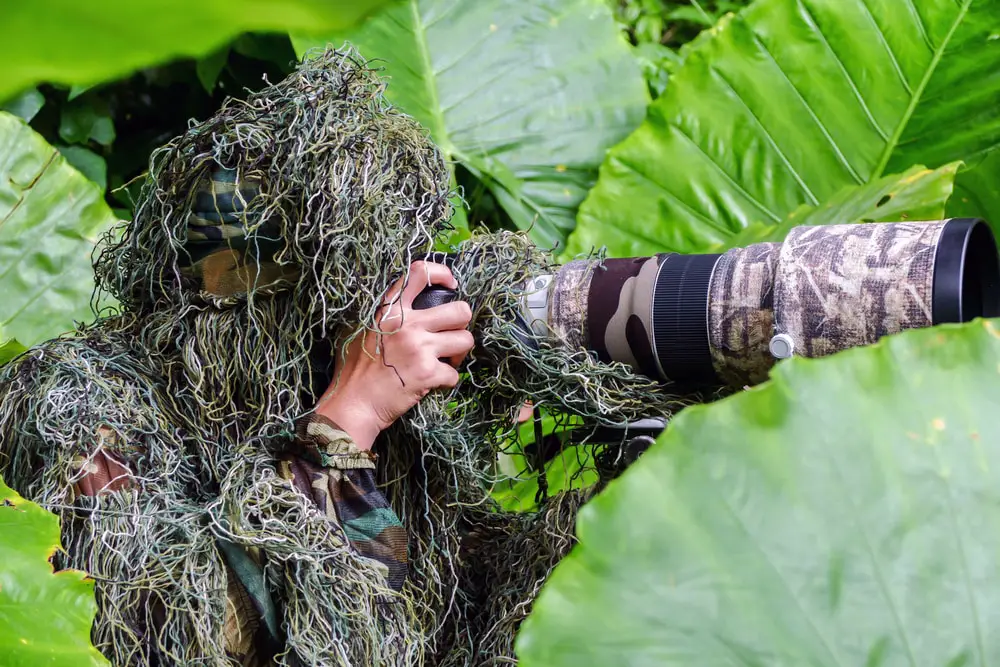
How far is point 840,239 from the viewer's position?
69 cm

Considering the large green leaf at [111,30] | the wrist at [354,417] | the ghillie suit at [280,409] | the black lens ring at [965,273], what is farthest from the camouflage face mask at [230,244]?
the large green leaf at [111,30]

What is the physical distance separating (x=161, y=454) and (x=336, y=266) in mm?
222

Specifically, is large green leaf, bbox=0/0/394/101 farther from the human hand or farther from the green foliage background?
the human hand

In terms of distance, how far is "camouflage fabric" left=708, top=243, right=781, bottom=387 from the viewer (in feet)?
2.33

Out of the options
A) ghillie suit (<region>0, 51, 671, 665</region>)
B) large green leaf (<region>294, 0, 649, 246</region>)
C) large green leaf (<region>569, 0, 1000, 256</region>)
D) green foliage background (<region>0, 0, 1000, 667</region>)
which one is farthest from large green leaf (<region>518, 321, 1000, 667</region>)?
large green leaf (<region>294, 0, 649, 246</region>)

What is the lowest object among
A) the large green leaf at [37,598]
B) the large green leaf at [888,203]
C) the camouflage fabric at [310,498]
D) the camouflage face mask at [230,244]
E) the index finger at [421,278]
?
the large green leaf at [888,203]

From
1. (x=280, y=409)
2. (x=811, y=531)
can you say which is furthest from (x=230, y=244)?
(x=811, y=531)

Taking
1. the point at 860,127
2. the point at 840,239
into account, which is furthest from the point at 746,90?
the point at 840,239

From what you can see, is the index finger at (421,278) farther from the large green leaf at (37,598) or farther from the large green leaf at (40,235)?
the large green leaf at (40,235)

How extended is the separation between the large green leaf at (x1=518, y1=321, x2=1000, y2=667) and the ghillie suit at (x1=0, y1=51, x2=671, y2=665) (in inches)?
11.3

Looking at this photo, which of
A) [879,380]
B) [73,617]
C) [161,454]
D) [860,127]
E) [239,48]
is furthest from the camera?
[239,48]

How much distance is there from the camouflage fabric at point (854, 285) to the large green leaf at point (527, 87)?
922 millimetres

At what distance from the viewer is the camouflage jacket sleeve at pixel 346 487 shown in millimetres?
770

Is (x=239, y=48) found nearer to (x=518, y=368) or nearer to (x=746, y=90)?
(x=746, y=90)
